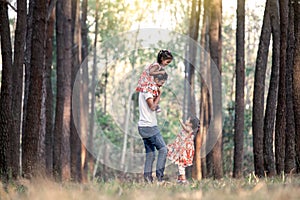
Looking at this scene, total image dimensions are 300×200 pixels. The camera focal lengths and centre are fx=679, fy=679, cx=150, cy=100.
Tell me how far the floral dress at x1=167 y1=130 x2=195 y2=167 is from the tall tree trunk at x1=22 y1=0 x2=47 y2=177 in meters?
3.66

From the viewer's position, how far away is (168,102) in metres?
39.0

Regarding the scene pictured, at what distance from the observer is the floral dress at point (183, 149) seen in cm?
1181

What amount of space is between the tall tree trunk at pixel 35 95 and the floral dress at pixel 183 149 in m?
3.66

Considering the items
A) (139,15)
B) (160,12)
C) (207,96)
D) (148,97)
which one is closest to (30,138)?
(148,97)

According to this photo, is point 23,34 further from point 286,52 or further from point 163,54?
point 286,52

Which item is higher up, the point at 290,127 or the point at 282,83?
the point at 282,83

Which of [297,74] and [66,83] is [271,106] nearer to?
[297,74]

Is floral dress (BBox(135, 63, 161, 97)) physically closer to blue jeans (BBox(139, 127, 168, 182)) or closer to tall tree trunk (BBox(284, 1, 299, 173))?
blue jeans (BBox(139, 127, 168, 182))

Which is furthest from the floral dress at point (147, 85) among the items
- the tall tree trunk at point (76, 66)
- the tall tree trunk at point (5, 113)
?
the tall tree trunk at point (76, 66)

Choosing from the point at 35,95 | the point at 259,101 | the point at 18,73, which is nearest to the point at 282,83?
the point at 259,101

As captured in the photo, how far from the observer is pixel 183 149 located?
→ 11.9 m

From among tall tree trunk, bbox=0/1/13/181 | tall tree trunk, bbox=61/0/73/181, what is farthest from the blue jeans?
tall tree trunk, bbox=61/0/73/181

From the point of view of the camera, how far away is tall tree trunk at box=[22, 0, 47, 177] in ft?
28.0

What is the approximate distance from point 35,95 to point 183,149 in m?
3.99
